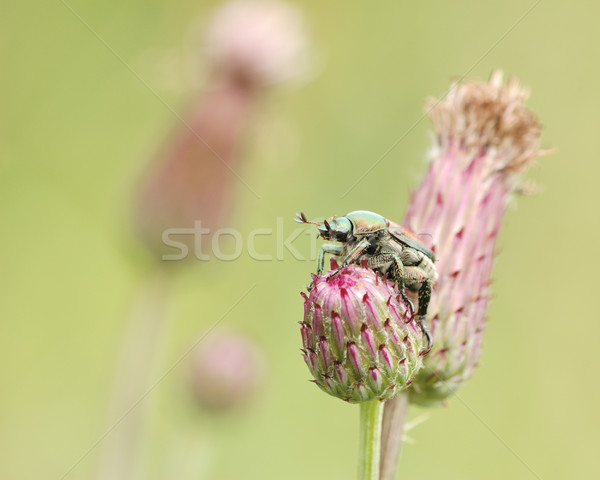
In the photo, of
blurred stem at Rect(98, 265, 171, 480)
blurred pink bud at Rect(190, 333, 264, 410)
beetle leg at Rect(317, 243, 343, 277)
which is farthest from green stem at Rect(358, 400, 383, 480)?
blurred pink bud at Rect(190, 333, 264, 410)

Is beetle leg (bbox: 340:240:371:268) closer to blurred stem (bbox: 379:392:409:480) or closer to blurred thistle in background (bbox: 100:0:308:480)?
blurred stem (bbox: 379:392:409:480)

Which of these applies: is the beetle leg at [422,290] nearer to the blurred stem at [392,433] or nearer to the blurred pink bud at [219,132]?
the blurred stem at [392,433]

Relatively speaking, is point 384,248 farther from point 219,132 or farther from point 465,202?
point 219,132

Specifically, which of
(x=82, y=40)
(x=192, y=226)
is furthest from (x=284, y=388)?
(x=82, y=40)

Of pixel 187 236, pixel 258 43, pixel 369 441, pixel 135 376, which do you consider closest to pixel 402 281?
pixel 369 441

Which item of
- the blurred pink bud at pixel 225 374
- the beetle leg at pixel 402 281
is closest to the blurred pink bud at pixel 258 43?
the blurred pink bud at pixel 225 374
